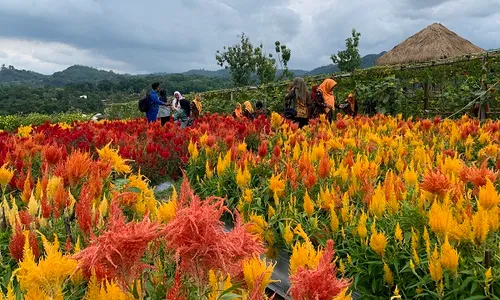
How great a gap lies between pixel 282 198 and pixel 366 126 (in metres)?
2.90

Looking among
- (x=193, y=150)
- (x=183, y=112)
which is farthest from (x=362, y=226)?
(x=183, y=112)

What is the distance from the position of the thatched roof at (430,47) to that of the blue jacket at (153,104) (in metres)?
17.9

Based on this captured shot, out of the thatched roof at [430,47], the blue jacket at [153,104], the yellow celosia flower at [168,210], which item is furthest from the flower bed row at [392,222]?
the thatched roof at [430,47]

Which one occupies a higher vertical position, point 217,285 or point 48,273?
point 48,273

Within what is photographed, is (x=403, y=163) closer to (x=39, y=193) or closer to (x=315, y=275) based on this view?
(x=39, y=193)

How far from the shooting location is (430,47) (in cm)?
2406

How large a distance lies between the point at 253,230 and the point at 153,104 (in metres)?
7.70

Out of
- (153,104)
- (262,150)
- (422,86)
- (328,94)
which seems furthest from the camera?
(422,86)

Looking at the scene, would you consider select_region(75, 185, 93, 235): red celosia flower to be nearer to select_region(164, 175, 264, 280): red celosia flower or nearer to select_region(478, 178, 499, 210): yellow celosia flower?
select_region(164, 175, 264, 280): red celosia flower

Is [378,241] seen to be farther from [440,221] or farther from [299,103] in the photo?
[299,103]

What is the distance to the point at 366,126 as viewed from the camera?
5.55m

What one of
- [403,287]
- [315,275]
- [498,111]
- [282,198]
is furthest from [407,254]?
[498,111]

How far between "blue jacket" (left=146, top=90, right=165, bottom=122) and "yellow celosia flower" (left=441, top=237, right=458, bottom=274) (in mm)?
8344

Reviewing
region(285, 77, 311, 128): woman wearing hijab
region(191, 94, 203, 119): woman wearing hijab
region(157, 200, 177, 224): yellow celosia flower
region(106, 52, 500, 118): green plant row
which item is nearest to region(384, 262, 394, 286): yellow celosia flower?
region(157, 200, 177, 224): yellow celosia flower
